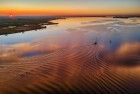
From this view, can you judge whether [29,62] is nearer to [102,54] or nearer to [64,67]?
[64,67]

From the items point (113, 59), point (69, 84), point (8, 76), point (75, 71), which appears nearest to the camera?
point (69, 84)

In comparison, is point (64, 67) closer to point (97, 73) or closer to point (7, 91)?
point (97, 73)

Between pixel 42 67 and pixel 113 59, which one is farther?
pixel 113 59

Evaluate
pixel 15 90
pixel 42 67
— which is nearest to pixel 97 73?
pixel 42 67

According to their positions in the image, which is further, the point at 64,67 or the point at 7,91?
the point at 64,67

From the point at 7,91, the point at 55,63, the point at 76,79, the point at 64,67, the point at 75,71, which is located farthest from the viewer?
the point at 55,63

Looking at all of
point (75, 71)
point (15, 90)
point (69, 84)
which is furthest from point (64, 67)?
point (15, 90)

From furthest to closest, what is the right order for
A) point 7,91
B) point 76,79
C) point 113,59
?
point 113,59 < point 76,79 < point 7,91

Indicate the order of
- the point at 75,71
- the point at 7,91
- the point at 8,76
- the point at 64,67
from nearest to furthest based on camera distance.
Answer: the point at 7,91, the point at 8,76, the point at 75,71, the point at 64,67

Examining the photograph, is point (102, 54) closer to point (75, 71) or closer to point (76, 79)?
point (75, 71)
